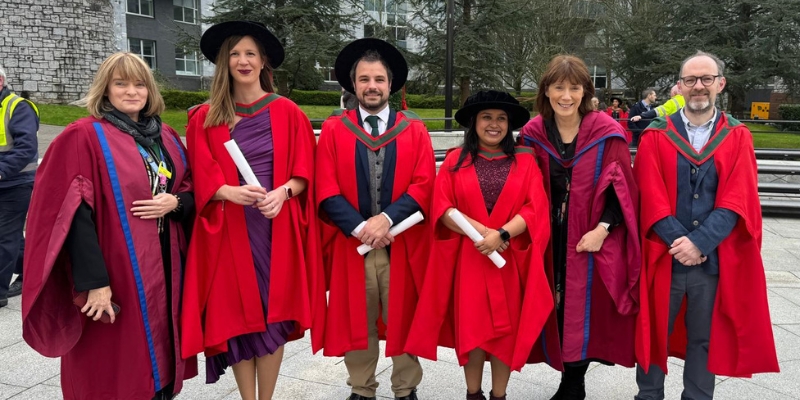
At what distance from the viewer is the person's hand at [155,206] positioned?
2662mm

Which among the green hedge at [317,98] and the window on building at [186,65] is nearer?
the green hedge at [317,98]

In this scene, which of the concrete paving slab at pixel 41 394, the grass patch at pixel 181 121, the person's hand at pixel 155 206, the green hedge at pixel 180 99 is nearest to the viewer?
the person's hand at pixel 155 206

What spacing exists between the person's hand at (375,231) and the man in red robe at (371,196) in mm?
33

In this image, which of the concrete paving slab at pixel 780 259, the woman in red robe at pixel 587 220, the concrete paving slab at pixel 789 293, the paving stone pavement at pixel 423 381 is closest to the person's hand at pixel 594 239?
the woman in red robe at pixel 587 220

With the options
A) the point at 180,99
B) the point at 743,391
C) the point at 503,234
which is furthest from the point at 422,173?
the point at 180,99

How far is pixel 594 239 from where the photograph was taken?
3.02 metres

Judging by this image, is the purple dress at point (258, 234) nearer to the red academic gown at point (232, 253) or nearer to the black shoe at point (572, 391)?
the red academic gown at point (232, 253)

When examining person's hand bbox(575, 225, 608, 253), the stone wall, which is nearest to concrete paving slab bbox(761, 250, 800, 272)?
person's hand bbox(575, 225, 608, 253)

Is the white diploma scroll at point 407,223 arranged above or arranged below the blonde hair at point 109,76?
below

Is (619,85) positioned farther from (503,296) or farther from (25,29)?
(503,296)

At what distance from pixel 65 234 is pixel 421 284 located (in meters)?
1.73

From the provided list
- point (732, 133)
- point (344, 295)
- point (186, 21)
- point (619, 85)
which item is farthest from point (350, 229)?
point (619, 85)

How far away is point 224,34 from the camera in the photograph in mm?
3049

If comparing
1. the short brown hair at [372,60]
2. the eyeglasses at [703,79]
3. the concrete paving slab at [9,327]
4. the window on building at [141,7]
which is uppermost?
the window on building at [141,7]
